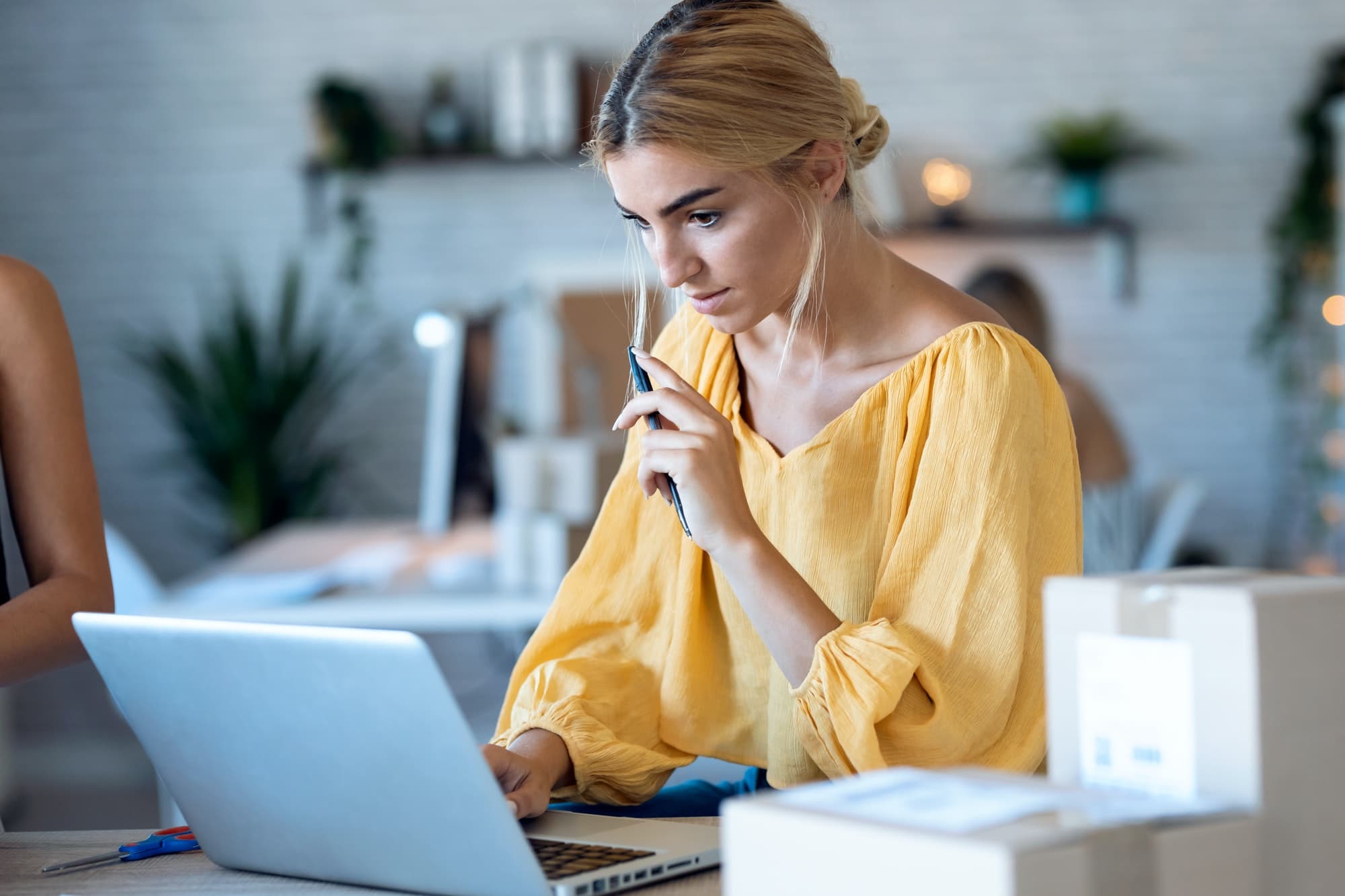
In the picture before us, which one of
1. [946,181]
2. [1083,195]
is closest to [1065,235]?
[1083,195]

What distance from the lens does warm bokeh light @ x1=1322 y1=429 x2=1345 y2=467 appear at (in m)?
4.78

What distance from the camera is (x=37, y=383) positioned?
4.72 feet

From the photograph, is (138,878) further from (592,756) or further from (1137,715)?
(1137,715)

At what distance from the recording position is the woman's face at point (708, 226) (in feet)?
4.22

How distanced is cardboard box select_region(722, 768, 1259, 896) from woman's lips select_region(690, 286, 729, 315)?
28.8 inches

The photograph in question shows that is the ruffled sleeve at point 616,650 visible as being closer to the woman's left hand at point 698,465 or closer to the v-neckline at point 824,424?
the v-neckline at point 824,424

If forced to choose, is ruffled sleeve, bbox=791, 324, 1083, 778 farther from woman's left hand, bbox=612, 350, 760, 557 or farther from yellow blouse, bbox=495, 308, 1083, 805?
woman's left hand, bbox=612, 350, 760, 557

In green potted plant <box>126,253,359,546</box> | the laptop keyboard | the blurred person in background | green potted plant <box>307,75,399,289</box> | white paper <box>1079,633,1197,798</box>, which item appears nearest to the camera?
white paper <box>1079,633,1197,798</box>

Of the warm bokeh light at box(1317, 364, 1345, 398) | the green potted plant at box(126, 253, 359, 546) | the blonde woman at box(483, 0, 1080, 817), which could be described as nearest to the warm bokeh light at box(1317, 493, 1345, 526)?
the warm bokeh light at box(1317, 364, 1345, 398)

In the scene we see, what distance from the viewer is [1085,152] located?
190 inches

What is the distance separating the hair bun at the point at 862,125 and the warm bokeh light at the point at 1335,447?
3876mm

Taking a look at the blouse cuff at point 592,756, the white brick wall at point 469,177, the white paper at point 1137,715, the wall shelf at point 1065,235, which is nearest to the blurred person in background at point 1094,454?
the wall shelf at point 1065,235

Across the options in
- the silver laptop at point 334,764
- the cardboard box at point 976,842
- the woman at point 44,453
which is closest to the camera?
the cardboard box at point 976,842

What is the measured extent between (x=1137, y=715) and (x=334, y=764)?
0.50 m
